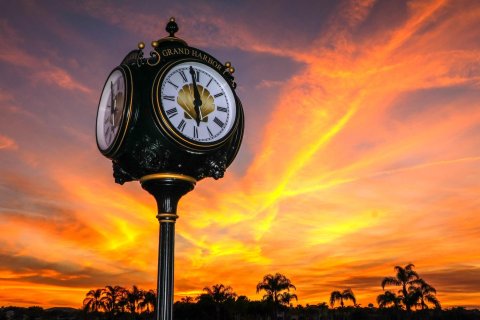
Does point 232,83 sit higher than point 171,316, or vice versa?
point 232,83

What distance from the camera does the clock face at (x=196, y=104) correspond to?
24.3 feet

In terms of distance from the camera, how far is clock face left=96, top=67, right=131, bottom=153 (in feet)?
24.3

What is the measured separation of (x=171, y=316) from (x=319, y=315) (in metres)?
113

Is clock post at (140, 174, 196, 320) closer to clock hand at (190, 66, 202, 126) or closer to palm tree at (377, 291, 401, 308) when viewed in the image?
clock hand at (190, 66, 202, 126)

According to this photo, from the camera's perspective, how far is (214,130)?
7.75 metres

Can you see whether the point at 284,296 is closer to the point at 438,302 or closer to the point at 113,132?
the point at 438,302

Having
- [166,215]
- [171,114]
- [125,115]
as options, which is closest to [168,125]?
[171,114]

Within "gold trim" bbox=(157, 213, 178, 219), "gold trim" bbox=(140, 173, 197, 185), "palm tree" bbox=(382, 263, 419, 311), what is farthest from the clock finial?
"palm tree" bbox=(382, 263, 419, 311)

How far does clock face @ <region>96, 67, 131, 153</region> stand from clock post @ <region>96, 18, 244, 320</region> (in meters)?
0.01

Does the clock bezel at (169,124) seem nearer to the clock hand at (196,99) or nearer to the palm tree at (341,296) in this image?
the clock hand at (196,99)

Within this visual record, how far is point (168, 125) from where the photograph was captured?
23.9ft

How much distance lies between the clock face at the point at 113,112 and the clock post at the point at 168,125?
13 mm

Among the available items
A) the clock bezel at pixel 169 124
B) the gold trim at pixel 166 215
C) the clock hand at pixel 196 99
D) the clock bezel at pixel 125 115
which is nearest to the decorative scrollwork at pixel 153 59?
the clock bezel at pixel 169 124

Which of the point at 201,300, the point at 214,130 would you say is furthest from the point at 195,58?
the point at 201,300
